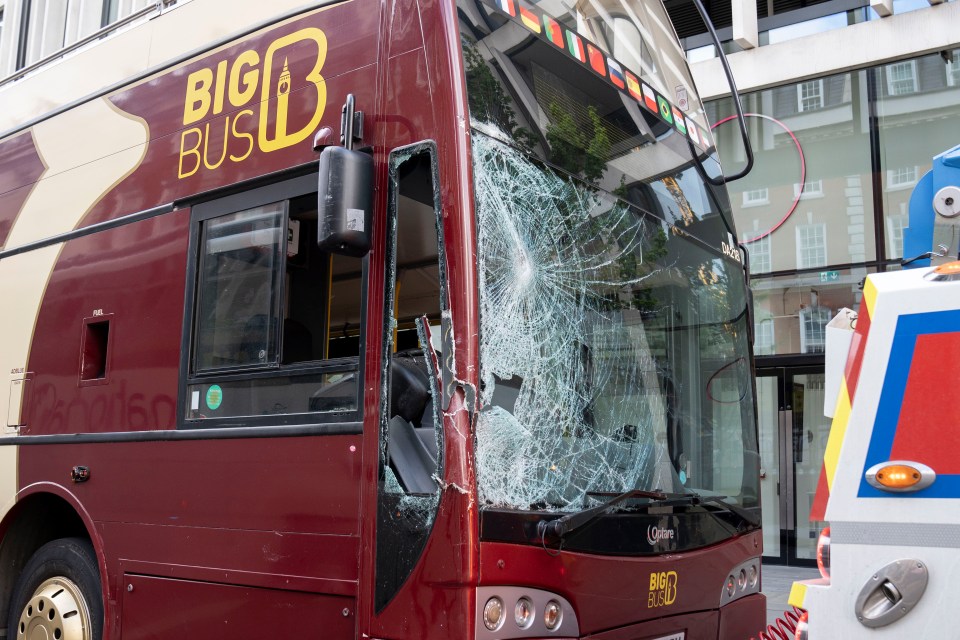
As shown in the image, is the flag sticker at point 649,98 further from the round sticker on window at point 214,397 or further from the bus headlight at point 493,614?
the bus headlight at point 493,614

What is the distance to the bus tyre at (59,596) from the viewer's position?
14.6ft

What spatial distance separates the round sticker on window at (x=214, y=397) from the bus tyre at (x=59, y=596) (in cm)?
113

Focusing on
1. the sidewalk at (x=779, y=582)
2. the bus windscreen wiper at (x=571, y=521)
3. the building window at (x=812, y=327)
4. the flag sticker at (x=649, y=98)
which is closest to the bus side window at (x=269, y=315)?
the bus windscreen wiper at (x=571, y=521)

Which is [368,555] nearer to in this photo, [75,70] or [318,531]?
[318,531]

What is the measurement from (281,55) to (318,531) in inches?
79.7

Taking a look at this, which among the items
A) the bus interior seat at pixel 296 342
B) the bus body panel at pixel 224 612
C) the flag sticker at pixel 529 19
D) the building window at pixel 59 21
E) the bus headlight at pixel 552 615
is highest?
the building window at pixel 59 21

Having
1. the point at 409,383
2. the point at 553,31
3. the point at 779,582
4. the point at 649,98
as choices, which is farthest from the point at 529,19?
the point at 779,582

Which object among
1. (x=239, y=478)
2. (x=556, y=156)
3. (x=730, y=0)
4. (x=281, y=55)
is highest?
(x=730, y=0)

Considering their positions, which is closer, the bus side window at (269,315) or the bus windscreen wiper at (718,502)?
the bus side window at (269,315)

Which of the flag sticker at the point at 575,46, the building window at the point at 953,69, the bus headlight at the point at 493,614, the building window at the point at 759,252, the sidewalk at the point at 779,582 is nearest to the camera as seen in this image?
the bus headlight at the point at 493,614

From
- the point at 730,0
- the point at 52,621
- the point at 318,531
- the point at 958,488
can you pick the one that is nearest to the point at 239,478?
the point at 318,531

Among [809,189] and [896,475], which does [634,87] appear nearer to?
[896,475]

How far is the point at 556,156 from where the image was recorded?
3.77 m

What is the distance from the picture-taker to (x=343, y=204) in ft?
→ 11.1
